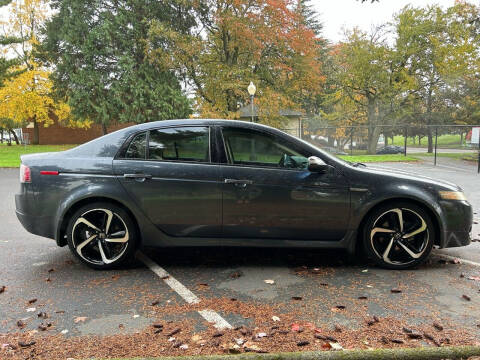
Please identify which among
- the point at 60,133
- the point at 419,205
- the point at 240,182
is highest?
the point at 60,133

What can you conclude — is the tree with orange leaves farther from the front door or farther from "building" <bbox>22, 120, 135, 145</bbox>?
"building" <bbox>22, 120, 135, 145</bbox>

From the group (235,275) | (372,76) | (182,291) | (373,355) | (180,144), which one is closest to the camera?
(373,355)

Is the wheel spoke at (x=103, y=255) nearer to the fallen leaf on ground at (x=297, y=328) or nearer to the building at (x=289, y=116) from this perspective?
the fallen leaf on ground at (x=297, y=328)

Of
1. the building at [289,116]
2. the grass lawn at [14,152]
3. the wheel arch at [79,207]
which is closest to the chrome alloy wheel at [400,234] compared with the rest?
the wheel arch at [79,207]

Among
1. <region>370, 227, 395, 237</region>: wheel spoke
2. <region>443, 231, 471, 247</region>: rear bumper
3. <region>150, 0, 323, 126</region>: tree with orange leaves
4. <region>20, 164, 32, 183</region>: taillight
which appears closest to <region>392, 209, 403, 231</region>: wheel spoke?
<region>370, 227, 395, 237</region>: wheel spoke

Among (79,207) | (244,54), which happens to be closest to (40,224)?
(79,207)

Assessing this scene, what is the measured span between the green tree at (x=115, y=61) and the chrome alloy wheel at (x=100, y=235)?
76.9 feet

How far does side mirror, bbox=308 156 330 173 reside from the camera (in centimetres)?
393

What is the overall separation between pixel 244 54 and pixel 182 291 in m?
23.0

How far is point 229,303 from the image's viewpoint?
10.6 feet

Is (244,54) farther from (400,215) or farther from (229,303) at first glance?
(229,303)

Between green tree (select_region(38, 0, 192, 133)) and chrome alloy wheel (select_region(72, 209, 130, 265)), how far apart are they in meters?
23.5

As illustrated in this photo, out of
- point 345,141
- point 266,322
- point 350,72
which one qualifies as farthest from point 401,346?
point 350,72

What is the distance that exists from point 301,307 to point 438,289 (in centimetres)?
144
